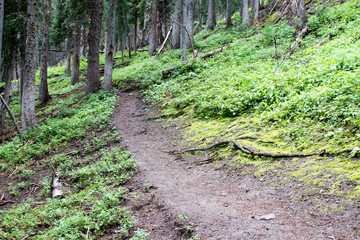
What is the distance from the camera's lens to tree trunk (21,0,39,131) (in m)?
10.6

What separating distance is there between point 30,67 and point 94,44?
4652 mm

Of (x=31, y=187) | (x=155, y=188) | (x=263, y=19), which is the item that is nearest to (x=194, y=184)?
(x=155, y=188)

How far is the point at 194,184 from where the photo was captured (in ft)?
18.5

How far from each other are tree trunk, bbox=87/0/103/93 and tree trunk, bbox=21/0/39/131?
3985mm

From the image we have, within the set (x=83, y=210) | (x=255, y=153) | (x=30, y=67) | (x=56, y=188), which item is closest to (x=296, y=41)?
(x=255, y=153)

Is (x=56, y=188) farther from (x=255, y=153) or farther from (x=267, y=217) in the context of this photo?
(x=267, y=217)

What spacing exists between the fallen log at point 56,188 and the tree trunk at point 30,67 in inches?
197

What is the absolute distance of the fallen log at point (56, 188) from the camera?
6349mm

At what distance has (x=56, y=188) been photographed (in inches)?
266

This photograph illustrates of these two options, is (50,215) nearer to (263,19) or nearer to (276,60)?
(276,60)

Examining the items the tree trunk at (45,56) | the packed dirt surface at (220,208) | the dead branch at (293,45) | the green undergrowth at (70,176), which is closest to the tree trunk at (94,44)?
the green undergrowth at (70,176)

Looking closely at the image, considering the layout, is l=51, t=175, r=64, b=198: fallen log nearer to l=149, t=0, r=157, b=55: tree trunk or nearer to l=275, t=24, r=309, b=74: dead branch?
l=275, t=24, r=309, b=74: dead branch

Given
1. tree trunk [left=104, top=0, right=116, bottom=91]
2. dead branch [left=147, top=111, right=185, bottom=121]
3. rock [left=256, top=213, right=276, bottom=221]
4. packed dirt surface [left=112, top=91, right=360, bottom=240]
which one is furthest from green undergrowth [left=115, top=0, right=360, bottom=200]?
tree trunk [left=104, top=0, right=116, bottom=91]

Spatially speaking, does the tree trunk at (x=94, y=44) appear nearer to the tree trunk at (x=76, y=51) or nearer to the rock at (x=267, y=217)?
the tree trunk at (x=76, y=51)
